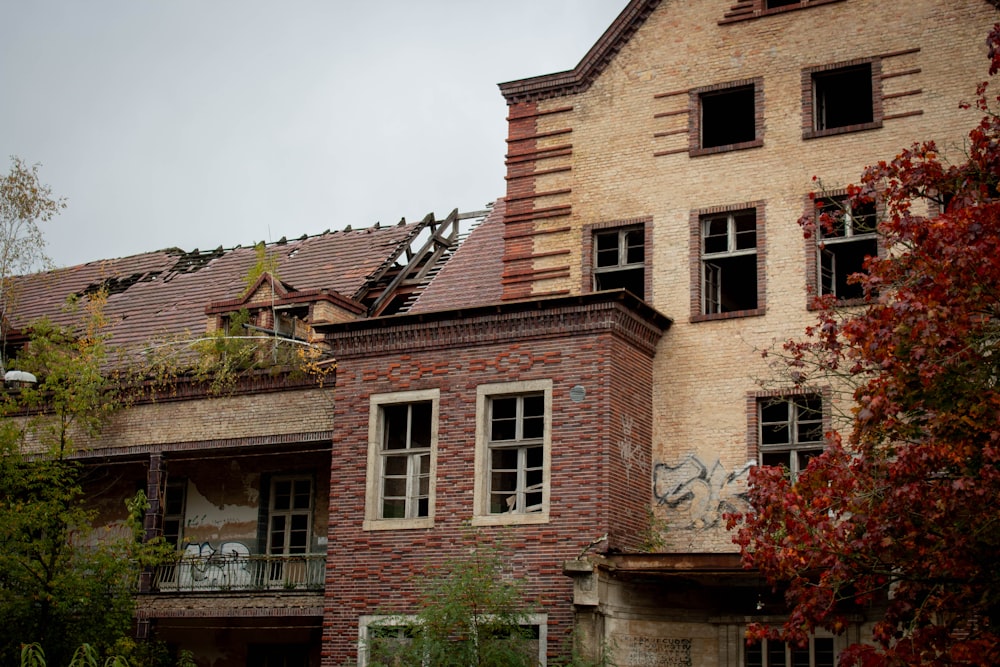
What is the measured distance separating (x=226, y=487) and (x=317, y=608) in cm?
505

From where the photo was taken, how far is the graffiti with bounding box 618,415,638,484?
2199cm

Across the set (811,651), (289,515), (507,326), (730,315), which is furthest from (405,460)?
(811,651)

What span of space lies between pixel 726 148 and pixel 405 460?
24.9 ft

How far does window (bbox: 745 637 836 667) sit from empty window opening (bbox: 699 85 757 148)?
855 cm

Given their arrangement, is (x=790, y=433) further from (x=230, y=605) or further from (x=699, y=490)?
(x=230, y=605)

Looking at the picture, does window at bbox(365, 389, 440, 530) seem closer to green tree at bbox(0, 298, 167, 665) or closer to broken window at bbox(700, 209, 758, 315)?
green tree at bbox(0, 298, 167, 665)

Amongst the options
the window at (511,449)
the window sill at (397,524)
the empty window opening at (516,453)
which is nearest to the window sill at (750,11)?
the window at (511,449)

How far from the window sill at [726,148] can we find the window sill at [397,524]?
7649 millimetres

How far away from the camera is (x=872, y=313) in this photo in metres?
15.3

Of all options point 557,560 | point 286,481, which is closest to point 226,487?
point 286,481

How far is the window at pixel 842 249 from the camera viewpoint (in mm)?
22266

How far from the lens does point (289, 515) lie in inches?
1108

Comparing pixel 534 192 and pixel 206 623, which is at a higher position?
pixel 534 192

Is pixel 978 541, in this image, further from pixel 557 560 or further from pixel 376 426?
pixel 376 426
